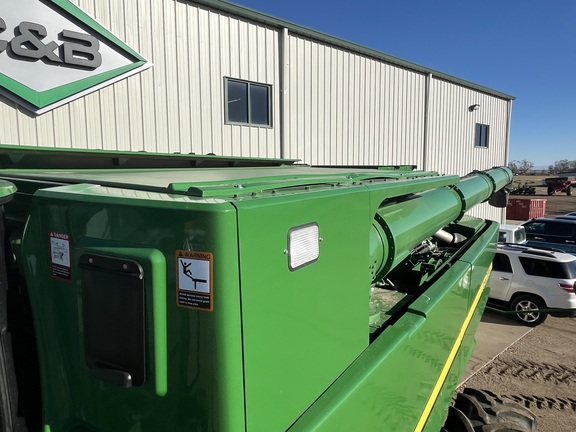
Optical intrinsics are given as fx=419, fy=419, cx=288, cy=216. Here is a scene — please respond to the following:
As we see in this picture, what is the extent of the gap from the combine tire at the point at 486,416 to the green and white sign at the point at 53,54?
646 cm

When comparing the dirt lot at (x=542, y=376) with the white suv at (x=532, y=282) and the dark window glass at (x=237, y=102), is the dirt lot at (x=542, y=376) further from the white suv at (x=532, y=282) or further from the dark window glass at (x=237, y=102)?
the dark window glass at (x=237, y=102)

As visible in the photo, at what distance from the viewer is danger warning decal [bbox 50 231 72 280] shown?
55.1 inches

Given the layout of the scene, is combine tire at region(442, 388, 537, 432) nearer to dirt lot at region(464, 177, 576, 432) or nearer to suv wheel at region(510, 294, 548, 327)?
dirt lot at region(464, 177, 576, 432)

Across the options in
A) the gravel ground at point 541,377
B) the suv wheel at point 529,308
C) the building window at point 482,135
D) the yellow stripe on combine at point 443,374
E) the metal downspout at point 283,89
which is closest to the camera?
the yellow stripe on combine at point 443,374

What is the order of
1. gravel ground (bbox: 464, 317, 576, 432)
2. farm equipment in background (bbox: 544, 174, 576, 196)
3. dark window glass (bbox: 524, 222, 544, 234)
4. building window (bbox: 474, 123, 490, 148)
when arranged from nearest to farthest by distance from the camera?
gravel ground (bbox: 464, 317, 576, 432) < dark window glass (bbox: 524, 222, 544, 234) < building window (bbox: 474, 123, 490, 148) < farm equipment in background (bbox: 544, 174, 576, 196)

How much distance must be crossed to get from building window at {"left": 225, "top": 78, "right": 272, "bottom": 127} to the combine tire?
656cm

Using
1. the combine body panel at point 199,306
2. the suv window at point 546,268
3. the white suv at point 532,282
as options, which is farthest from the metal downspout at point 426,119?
the combine body panel at point 199,306

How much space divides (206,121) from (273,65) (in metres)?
2.20

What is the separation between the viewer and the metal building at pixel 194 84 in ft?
19.8

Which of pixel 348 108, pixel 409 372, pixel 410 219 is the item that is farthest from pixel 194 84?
pixel 409 372

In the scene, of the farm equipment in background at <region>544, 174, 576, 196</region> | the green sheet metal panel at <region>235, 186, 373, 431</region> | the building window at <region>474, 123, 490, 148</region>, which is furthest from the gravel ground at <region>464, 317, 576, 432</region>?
the farm equipment in background at <region>544, 174, 576, 196</region>

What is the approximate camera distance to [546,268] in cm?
880

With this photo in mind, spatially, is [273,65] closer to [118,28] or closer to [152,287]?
[118,28]

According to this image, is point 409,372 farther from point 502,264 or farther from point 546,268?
point 502,264
